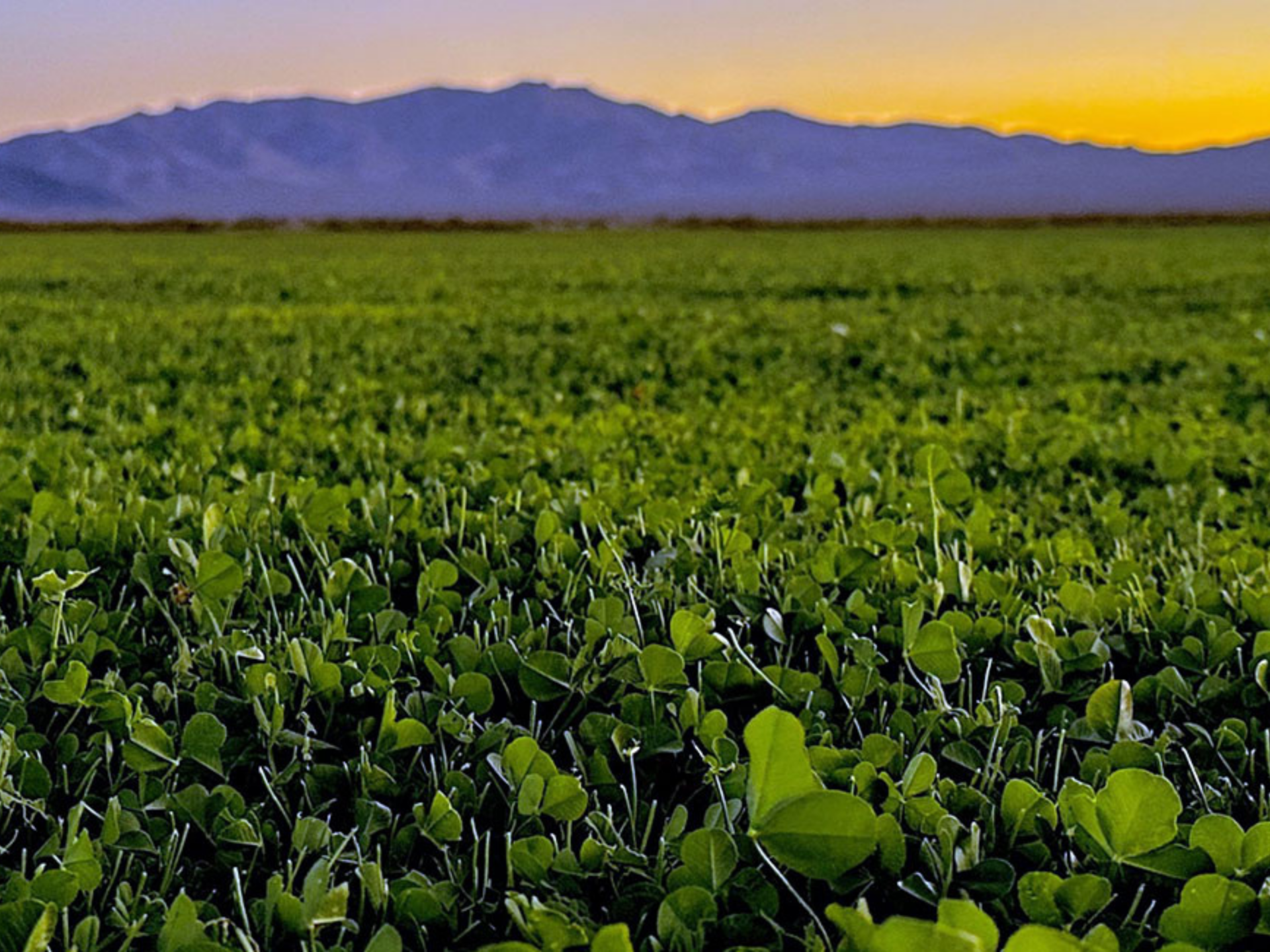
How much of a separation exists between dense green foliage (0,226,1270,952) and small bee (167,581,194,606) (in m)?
0.03

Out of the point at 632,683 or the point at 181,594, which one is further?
the point at 181,594

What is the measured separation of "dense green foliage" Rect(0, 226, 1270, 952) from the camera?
1.24 m

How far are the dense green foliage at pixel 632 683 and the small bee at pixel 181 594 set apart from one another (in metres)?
0.03

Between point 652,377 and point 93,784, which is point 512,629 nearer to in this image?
point 93,784

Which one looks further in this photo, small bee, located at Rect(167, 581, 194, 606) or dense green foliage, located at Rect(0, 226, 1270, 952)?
small bee, located at Rect(167, 581, 194, 606)

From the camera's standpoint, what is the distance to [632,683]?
1.75 m

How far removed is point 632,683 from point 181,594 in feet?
3.19

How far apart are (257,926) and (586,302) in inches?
441

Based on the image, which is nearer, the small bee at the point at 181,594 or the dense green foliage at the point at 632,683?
the dense green foliage at the point at 632,683

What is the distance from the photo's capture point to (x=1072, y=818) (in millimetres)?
1360

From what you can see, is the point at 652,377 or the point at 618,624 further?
the point at 652,377

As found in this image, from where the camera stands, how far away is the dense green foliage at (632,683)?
1237 mm

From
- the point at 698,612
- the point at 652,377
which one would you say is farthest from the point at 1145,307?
the point at 698,612

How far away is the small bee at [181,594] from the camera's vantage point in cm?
221
